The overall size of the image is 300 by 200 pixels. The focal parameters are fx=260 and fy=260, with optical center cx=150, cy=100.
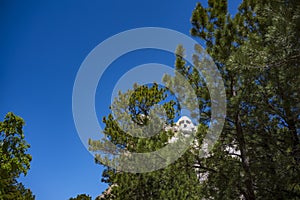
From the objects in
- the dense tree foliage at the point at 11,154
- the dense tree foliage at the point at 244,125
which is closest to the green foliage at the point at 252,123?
the dense tree foliage at the point at 244,125

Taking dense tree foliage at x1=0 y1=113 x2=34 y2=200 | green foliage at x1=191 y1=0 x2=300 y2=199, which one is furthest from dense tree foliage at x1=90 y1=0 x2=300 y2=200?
dense tree foliage at x1=0 y1=113 x2=34 y2=200

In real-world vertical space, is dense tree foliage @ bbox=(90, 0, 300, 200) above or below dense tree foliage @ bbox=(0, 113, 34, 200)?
below

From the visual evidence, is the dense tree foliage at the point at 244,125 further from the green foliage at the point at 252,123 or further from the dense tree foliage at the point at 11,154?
the dense tree foliage at the point at 11,154

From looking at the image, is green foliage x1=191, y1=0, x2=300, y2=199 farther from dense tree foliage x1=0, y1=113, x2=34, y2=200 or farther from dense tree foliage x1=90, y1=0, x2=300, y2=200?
dense tree foliage x1=0, y1=113, x2=34, y2=200

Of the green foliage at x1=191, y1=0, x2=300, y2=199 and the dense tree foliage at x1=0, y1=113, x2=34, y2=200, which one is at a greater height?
the dense tree foliage at x1=0, y1=113, x2=34, y2=200

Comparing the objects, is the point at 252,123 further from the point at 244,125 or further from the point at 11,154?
the point at 11,154

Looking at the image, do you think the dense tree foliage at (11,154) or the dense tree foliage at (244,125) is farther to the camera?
the dense tree foliage at (11,154)

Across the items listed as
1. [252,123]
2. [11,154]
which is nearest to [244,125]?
[252,123]

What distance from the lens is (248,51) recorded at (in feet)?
15.1

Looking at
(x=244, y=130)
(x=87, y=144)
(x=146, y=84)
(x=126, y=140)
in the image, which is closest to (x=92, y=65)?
(x=146, y=84)

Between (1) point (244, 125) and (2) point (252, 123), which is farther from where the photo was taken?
(1) point (244, 125)

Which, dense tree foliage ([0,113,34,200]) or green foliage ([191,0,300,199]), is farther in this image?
dense tree foliage ([0,113,34,200])

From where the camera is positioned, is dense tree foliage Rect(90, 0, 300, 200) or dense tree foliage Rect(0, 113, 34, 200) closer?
dense tree foliage Rect(90, 0, 300, 200)

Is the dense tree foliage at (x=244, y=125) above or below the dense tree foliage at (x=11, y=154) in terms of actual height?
below
